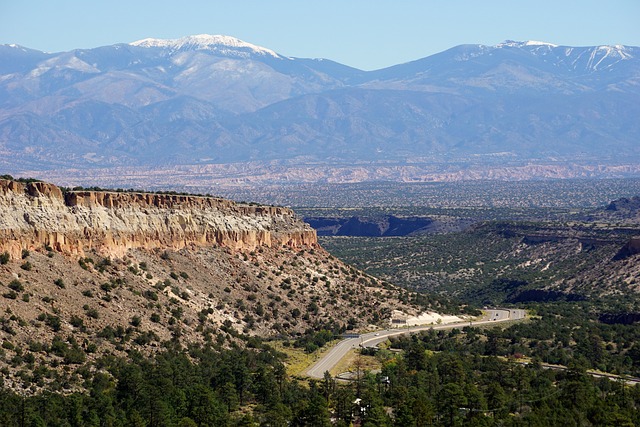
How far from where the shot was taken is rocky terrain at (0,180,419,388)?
71.2 m

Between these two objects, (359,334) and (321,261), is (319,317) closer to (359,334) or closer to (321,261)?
(359,334)

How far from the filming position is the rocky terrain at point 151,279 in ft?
234

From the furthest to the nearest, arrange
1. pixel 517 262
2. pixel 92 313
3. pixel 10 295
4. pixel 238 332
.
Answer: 1. pixel 517 262
2. pixel 238 332
3. pixel 92 313
4. pixel 10 295

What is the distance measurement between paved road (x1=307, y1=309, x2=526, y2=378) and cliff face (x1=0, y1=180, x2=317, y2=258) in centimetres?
1445

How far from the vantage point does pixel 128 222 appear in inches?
3533

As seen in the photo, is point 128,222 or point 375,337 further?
point 375,337

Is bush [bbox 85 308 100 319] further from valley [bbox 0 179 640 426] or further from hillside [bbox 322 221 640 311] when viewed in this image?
hillside [bbox 322 221 640 311]

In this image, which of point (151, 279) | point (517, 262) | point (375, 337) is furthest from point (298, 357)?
point (517, 262)

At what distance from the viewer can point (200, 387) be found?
6756 centimetres

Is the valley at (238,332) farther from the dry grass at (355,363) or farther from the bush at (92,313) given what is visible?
the bush at (92,313)

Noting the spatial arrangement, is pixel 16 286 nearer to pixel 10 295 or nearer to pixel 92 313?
pixel 10 295

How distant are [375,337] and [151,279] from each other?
1902 cm

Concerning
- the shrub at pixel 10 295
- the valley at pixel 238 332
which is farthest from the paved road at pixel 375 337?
the shrub at pixel 10 295

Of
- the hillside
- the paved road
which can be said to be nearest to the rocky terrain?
the paved road
